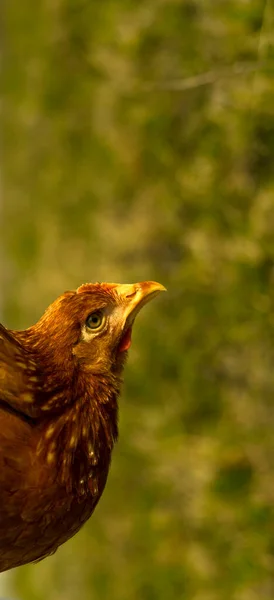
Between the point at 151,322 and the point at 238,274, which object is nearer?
the point at 238,274

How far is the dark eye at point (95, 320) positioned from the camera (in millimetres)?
797


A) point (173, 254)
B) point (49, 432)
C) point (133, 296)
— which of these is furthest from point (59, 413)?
point (173, 254)

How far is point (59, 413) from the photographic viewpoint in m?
0.76

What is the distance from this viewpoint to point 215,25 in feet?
4.30

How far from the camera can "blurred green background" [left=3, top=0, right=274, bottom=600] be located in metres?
1.29

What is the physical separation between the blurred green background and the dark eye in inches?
19.8

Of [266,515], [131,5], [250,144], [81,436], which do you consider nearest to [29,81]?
[131,5]

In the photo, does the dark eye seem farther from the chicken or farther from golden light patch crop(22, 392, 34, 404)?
golden light patch crop(22, 392, 34, 404)

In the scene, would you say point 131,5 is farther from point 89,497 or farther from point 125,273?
point 89,497

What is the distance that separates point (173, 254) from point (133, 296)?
721mm

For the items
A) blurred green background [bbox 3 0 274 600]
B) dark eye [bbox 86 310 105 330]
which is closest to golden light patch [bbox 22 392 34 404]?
dark eye [bbox 86 310 105 330]

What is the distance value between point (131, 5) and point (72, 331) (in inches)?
40.9

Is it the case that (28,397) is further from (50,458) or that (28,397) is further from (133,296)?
(133,296)

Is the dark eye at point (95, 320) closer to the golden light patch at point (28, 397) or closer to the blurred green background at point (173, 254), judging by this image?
the golden light patch at point (28, 397)
